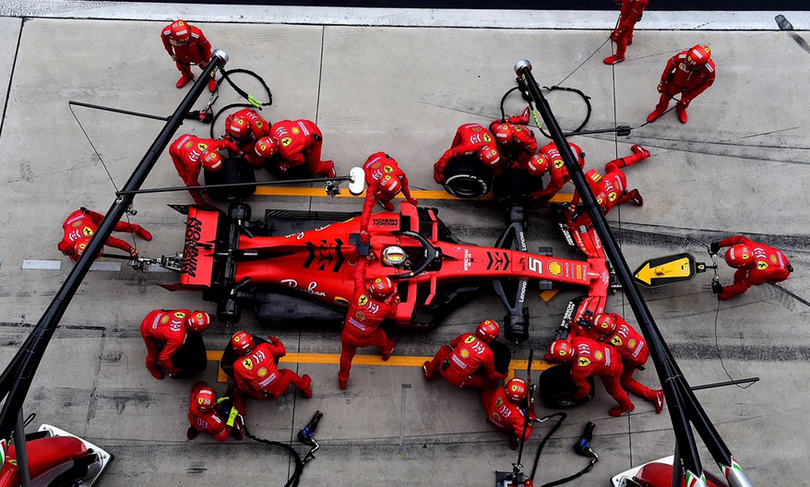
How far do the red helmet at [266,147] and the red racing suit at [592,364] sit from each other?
14.6 feet

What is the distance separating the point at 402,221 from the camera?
8.13 metres

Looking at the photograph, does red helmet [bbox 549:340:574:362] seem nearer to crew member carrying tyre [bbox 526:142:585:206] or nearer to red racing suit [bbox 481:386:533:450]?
red racing suit [bbox 481:386:533:450]

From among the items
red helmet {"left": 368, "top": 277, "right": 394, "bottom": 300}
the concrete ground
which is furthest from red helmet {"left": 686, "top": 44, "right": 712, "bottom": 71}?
red helmet {"left": 368, "top": 277, "right": 394, "bottom": 300}

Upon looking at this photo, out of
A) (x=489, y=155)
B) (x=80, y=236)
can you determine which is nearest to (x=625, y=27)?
(x=489, y=155)

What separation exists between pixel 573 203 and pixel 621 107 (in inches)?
93.2

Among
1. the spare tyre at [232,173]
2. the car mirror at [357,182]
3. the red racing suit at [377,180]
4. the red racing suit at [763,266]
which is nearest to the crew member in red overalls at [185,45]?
the spare tyre at [232,173]

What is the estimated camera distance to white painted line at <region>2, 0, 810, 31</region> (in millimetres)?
10219

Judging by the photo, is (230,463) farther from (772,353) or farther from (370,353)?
(772,353)

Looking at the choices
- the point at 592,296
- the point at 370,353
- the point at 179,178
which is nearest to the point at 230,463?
the point at 370,353

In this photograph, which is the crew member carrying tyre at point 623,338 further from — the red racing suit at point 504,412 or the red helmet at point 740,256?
the red helmet at point 740,256

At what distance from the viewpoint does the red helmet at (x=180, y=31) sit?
28.6 ft

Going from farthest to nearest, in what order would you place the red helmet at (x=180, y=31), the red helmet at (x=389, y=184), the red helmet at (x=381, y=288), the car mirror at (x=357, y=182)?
the red helmet at (x=180, y=31)
the red helmet at (x=389, y=184)
the red helmet at (x=381, y=288)
the car mirror at (x=357, y=182)

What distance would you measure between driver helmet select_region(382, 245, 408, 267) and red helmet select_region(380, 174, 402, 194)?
754 mm

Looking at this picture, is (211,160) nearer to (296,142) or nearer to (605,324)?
(296,142)
